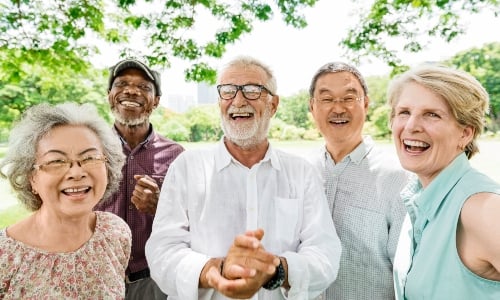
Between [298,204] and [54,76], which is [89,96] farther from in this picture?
[298,204]

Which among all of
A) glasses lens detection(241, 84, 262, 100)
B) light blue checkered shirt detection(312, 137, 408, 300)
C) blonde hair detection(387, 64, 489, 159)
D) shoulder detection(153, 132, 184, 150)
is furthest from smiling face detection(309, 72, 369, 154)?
shoulder detection(153, 132, 184, 150)

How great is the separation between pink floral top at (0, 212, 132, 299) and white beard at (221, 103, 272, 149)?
0.95 m

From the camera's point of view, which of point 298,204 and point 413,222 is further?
point 298,204

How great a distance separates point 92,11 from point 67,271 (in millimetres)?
5910

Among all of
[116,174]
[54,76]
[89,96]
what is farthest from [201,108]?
[116,174]

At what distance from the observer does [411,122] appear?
1.89m

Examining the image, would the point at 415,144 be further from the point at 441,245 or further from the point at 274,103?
the point at 274,103

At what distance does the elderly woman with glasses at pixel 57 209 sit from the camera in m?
1.81

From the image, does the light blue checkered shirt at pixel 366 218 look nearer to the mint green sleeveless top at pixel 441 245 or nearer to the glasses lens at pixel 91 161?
the mint green sleeveless top at pixel 441 245

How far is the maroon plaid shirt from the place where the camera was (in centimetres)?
287

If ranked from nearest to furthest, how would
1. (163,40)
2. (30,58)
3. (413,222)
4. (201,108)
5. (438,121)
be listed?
(438,121) → (413,222) → (30,58) → (163,40) → (201,108)

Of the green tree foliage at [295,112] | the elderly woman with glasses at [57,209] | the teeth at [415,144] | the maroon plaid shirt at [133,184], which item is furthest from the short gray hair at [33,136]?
the green tree foliage at [295,112]

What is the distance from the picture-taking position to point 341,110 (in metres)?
2.69

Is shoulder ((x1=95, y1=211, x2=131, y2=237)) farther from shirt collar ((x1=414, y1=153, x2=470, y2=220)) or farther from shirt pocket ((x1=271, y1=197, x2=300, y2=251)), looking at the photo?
shirt collar ((x1=414, y1=153, x2=470, y2=220))
